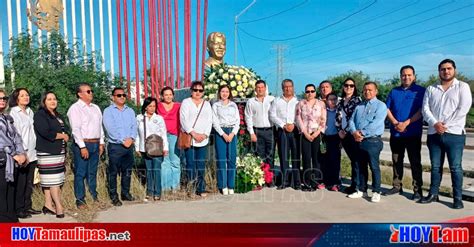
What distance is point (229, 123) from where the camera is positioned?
4.40 metres

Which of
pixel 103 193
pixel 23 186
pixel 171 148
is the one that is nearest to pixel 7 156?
pixel 23 186

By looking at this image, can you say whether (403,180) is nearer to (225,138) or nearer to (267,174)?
(267,174)

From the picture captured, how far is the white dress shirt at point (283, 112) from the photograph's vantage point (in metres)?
4.55

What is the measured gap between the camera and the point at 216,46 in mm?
6898

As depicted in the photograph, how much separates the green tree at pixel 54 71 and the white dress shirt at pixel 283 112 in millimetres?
2817

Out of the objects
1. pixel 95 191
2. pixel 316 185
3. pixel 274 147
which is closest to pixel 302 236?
pixel 316 185

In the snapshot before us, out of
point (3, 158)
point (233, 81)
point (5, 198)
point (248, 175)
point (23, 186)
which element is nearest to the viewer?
point (3, 158)

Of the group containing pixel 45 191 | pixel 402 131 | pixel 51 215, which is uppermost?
pixel 402 131

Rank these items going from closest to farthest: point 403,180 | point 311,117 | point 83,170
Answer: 1. point 83,170
2. point 311,117
3. point 403,180

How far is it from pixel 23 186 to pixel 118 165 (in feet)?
3.13

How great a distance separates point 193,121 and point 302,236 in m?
1.91

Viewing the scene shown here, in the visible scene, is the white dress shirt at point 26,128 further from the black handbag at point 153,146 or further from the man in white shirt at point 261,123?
the man in white shirt at point 261,123

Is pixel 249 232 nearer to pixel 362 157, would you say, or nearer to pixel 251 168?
pixel 251 168

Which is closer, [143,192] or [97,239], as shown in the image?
[97,239]
